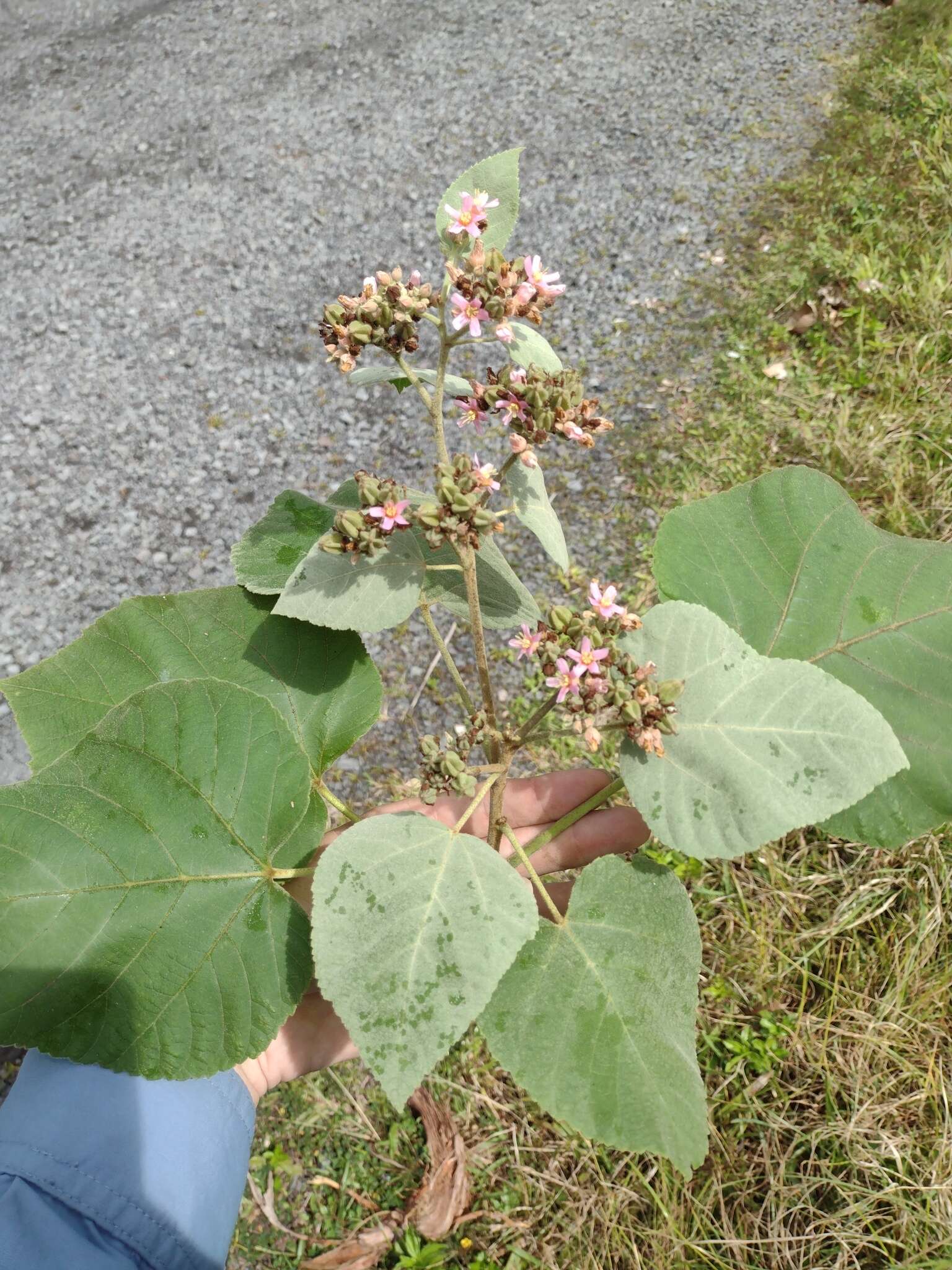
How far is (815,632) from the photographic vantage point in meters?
1.57

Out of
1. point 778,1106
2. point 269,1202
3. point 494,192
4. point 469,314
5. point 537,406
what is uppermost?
point 494,192

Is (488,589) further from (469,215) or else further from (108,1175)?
(108,1175)

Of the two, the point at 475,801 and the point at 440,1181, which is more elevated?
the point at 475,801

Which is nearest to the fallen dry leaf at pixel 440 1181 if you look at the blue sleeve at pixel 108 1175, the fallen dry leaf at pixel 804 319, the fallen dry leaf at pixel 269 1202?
the fallen dry leaf at pixel 269 1202

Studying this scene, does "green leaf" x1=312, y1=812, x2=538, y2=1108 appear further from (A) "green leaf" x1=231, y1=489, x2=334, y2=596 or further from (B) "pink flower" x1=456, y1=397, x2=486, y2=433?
(B) "pink flower" x1=456, y1=397, x2=486, y2=433

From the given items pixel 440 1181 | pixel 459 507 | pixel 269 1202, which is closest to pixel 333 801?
pixel 459 507

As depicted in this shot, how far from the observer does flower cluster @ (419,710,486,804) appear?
4.26 feet

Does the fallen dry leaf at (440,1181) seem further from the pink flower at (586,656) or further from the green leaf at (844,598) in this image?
the pink flower at (586,656)

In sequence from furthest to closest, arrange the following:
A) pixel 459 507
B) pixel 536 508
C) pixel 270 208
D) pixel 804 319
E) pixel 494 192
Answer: pixel 270 208
pixel 804 319
pixel 536 508
pixel 494 192
pixel 459 507

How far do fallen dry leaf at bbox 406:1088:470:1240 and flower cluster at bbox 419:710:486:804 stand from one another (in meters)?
1.84

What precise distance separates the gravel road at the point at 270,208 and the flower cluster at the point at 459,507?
256cm

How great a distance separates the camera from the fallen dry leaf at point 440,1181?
2.65 meters

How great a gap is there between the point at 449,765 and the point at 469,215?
0.76 metres

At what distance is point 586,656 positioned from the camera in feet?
4.11
